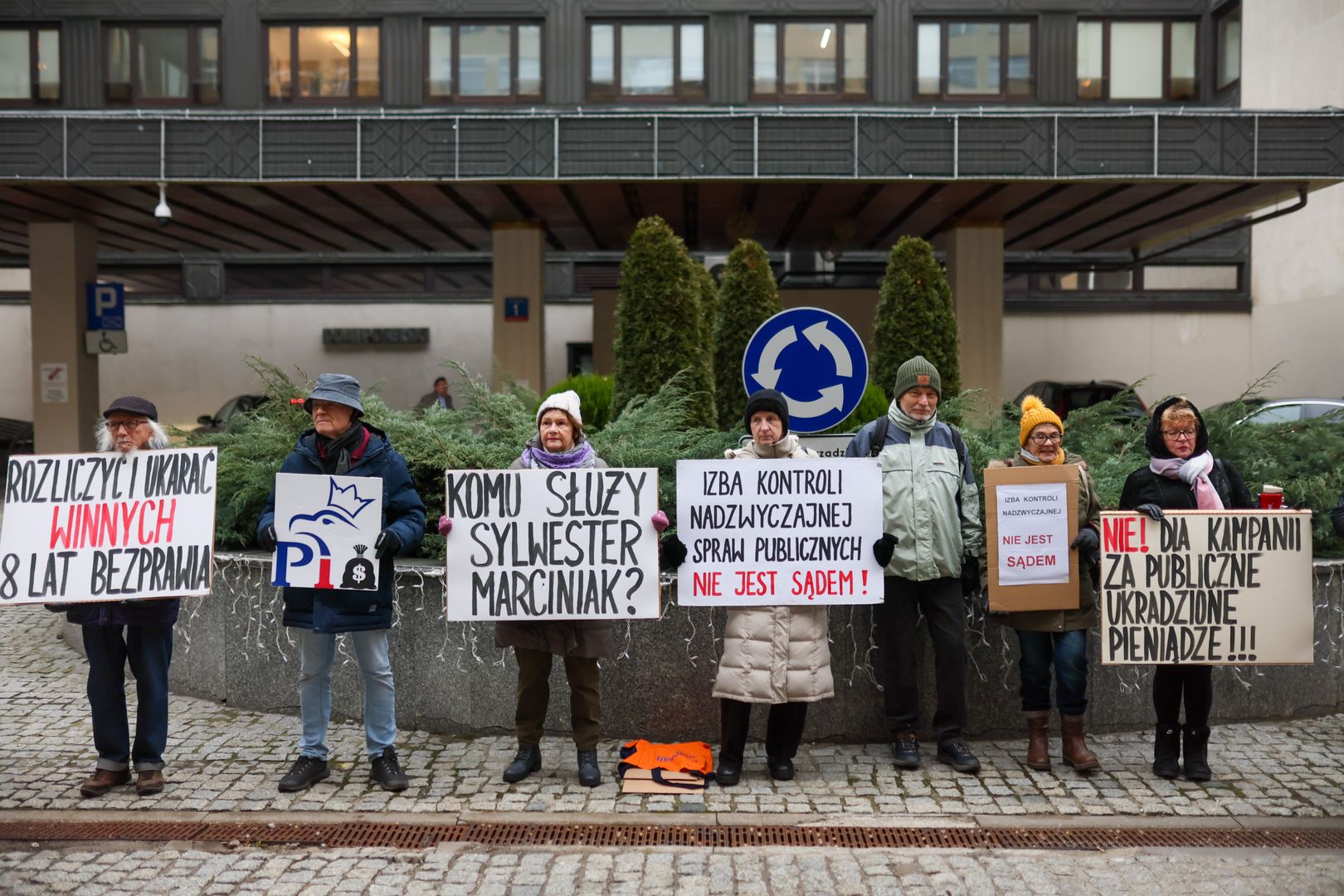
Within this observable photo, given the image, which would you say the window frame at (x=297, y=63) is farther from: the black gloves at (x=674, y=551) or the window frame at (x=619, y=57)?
the black gloves at (x=674, y=551)

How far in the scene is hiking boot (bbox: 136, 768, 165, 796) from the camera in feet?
17.5

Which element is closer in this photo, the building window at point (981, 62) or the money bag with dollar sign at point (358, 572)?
the money bag with dollar sign at point (358, 572)

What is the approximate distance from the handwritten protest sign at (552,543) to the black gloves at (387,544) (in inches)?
13.2

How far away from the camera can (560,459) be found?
555 cm

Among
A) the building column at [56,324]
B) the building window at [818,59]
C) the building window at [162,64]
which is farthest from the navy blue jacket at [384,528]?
the building window at [162,64]

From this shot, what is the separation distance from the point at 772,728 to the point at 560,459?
5.41 feet

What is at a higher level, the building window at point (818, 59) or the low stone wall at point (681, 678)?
the building window at point (818, 59)

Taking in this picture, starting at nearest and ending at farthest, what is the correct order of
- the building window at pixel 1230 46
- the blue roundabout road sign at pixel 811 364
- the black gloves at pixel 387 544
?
the black gloves at pixel 387 544 → the blue roundabout road sign at pixel 811 364 → the building window at pixel 1230 46

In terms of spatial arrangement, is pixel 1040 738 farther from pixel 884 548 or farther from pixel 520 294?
pixel 520 294

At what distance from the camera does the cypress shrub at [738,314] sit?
1137 centimetres

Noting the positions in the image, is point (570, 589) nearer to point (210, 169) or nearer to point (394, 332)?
point (210, 169)

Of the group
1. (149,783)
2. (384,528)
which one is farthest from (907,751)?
(149,783)

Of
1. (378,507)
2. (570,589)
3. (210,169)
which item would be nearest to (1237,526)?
(570,589)

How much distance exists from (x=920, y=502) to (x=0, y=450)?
2384 cm
